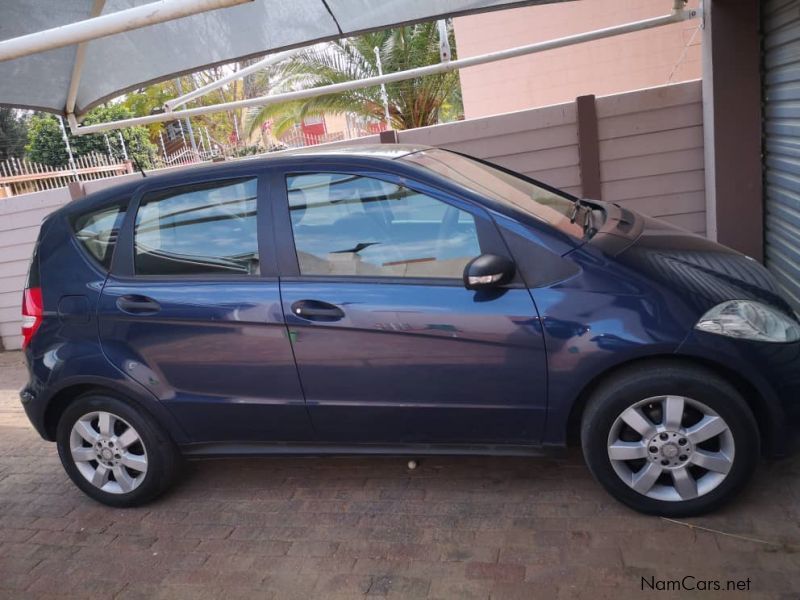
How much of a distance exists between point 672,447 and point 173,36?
550 cm

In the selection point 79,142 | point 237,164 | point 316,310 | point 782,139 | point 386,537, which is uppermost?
point 79,142

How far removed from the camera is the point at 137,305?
3.69 metres

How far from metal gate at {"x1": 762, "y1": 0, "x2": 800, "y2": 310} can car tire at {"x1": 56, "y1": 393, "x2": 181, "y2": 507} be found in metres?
4.38

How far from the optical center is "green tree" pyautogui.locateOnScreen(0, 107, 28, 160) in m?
23.1

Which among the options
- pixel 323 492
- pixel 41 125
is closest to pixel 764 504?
pixel 323 492

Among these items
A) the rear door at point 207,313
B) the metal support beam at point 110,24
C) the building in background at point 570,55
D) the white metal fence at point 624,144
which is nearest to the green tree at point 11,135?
the building in background at point 570,55

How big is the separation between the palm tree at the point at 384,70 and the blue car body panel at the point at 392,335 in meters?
9.98

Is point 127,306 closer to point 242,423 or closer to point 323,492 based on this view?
point 242,423

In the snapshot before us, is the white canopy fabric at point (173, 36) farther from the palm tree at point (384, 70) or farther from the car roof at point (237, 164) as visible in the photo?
the palm tree at point (384, 70)

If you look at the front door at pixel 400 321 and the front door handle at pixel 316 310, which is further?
the front door handle at pixel 316 310

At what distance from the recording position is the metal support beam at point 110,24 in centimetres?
382

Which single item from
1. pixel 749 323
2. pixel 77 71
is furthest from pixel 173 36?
pixel 749 323

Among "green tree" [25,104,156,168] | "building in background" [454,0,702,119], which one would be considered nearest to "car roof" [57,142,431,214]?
"building in background" [454,0,702,119]

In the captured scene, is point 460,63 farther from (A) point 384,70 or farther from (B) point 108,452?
(A) point 384,70
